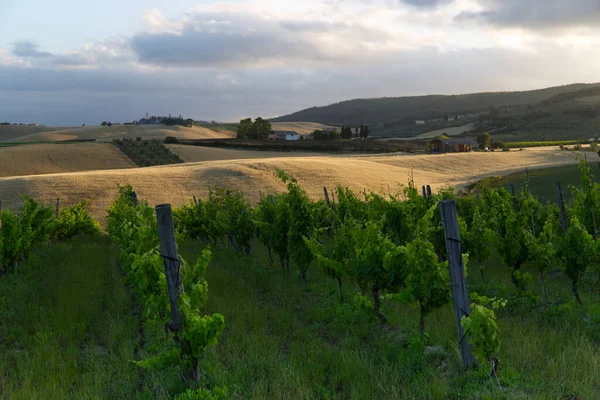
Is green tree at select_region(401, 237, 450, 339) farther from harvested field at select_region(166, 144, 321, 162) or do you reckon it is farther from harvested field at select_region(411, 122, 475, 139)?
harvested field at select_region(411, 122, 475, 139)

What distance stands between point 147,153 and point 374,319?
190 ft

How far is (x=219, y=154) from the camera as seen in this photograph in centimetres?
6481

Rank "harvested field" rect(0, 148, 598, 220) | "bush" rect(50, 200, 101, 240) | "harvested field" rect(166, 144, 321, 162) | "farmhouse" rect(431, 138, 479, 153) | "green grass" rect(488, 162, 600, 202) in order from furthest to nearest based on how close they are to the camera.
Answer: "farmhouse" rect(431, 138, 479, 153) → "harvested field" rect(166, 144, 321, 162) → "harvested field" rect(0, 148, 598, 220) → "green grass" rect(488, 162, 600, 202) → "bush" rect(50, 200, 101, 240)

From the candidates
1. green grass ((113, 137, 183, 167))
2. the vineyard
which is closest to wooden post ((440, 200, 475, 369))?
the vineyard

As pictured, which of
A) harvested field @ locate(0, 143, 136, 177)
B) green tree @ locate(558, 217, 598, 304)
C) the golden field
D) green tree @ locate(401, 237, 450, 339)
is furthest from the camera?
the golden field

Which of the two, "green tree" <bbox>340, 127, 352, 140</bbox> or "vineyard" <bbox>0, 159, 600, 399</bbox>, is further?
"green tree" <bbox>340, 127, 352, 140</bbox>

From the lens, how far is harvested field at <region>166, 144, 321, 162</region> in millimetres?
61778

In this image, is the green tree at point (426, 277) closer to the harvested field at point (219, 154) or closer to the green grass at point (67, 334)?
the green grass at point (67, 334)

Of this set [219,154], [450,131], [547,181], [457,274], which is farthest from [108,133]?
[457,274]

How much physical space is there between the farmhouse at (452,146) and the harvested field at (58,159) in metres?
49.6

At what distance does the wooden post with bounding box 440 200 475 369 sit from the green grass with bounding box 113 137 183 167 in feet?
181

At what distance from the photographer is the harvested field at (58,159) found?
49.7m

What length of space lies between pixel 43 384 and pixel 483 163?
60.3m

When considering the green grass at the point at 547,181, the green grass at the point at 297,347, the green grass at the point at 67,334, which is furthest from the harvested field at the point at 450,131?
the green grass at the point at 67,334
